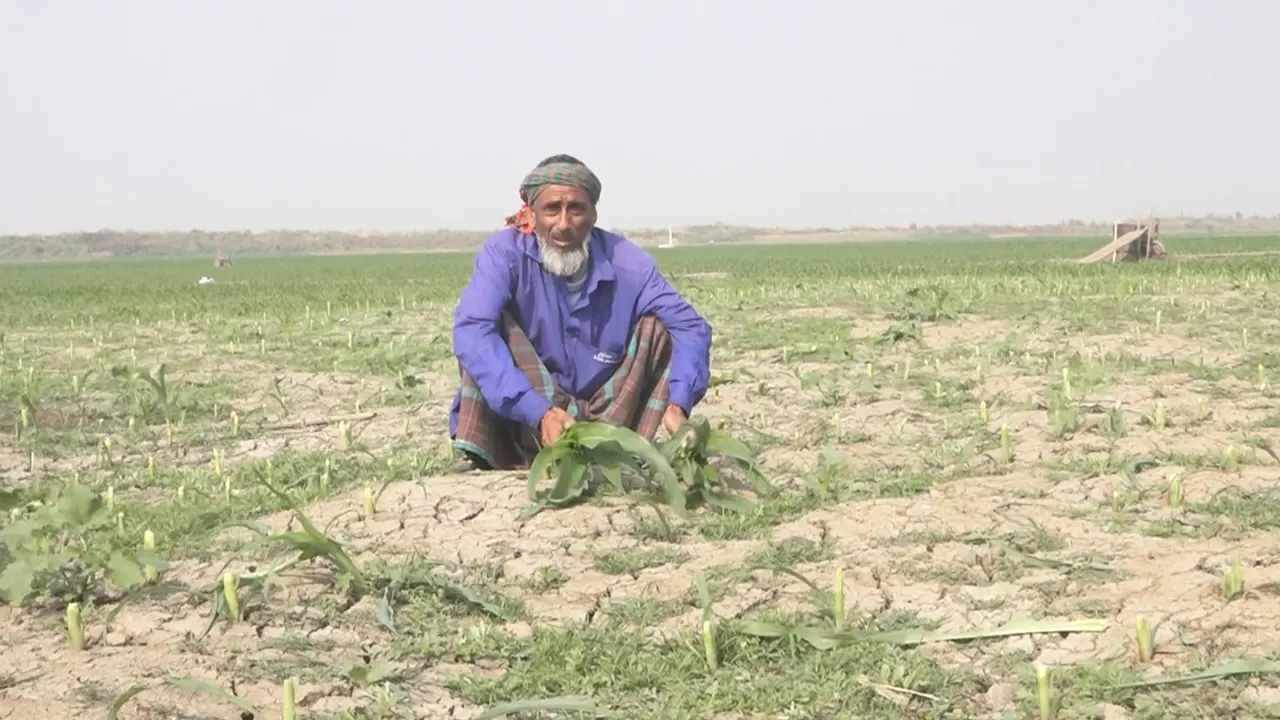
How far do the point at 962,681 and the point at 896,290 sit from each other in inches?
471

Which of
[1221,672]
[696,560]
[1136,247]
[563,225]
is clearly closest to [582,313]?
[563,225]

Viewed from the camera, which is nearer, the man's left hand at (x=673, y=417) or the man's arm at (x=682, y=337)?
the man's left hand at (x=673, y=417)

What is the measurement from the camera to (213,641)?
2.93 m

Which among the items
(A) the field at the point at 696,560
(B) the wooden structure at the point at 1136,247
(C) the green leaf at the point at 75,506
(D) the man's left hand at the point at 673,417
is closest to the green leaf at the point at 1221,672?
(A) the field at the point at 696,560

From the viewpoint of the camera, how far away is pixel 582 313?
4.59 meters

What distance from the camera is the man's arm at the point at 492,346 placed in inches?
165

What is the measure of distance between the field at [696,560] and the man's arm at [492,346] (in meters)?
0.27

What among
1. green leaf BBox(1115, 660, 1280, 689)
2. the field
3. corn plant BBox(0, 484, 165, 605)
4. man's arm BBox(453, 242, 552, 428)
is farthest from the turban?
green leaf BBox(1115, 660, 1280, 689)

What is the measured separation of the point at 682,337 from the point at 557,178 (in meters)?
0.72

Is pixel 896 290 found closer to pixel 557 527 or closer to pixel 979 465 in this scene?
pixel 979 465

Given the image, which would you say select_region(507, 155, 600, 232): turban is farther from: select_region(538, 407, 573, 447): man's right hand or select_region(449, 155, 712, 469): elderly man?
select_region(538, 407, 573, 447): man's right hand

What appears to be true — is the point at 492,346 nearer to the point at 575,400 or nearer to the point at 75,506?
the point at 575,400

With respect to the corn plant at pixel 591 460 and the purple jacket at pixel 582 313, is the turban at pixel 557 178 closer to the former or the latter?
the purple jacket at pixel 582 313

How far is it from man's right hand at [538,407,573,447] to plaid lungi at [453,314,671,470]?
0.30 metres
